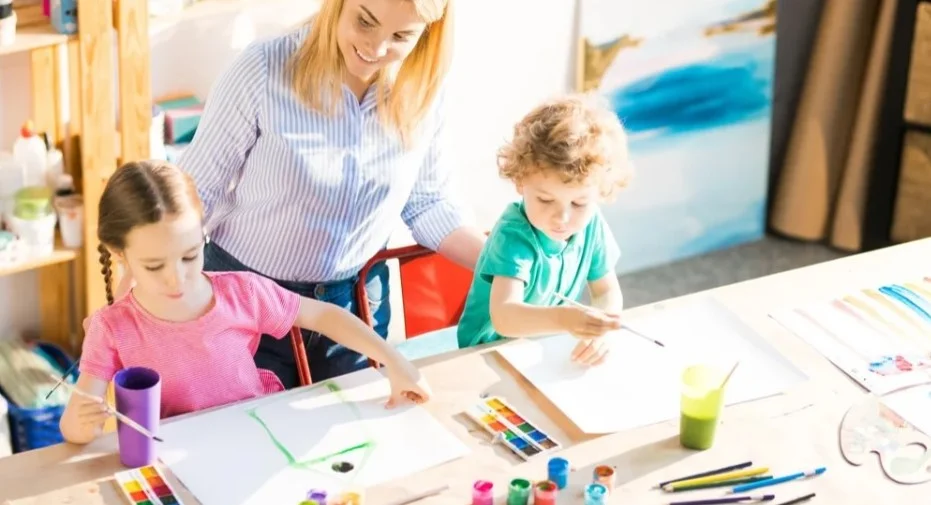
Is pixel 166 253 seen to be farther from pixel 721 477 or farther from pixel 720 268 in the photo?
pixel 720 268

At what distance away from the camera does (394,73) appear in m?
2.26

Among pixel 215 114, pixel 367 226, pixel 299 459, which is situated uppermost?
pixel 215 114

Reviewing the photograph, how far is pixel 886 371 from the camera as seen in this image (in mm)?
2137

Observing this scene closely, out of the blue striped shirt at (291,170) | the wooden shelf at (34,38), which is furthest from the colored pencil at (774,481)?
the wooden shelf at (34,38)

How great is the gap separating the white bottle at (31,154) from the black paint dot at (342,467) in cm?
142

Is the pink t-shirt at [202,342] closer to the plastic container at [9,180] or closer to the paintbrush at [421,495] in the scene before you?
the paintbrush at [421,495]

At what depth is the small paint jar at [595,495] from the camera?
1.73 metres

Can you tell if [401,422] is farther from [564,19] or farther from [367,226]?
[564,19]

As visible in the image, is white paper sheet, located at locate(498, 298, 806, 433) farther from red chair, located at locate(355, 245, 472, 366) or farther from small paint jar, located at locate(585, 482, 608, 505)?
Result: red chair, located at locate(355, 245, 472, 366)

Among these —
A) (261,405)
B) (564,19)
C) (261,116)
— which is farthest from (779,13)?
(261,405)

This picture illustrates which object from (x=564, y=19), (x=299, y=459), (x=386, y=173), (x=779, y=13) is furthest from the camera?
(x=779, y=13)

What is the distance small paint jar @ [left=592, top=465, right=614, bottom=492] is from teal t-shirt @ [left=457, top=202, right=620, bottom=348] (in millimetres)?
462

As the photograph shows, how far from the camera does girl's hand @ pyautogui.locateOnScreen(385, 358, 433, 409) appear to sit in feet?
6.43

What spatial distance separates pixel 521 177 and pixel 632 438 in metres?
0.49
